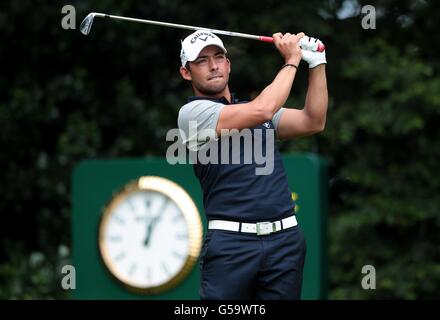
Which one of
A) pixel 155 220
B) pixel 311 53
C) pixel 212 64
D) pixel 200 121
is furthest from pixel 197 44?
pixel 155 220

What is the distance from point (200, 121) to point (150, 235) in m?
2.37

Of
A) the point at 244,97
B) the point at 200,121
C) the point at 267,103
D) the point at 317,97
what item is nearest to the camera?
the point at 267,103

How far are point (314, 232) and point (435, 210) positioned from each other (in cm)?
322

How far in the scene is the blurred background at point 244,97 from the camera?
30.1ft

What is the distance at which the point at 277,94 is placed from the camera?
4348 millimetres

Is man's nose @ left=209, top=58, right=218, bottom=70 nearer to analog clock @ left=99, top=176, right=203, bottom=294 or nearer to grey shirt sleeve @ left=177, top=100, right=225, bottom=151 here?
grey shirt sleeve @ left=177, top=100, right=225, bottom=151

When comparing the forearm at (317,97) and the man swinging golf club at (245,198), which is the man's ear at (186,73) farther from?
the forearm at (317,97)

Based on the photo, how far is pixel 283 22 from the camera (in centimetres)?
949

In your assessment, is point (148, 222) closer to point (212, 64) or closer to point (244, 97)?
point (212, 64)

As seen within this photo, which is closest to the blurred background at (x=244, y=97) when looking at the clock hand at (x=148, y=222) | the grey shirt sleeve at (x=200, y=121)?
the clock hand at (x=148, y=222)

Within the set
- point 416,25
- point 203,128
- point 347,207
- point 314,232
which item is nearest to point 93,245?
point 314,232

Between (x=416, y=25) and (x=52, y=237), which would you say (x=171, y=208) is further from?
(x=416, y=25)

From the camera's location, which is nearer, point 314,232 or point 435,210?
point 314,232

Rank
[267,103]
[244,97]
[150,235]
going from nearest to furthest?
Answer: 1. [267,103]
2. [150,235]
3. [244,97]
